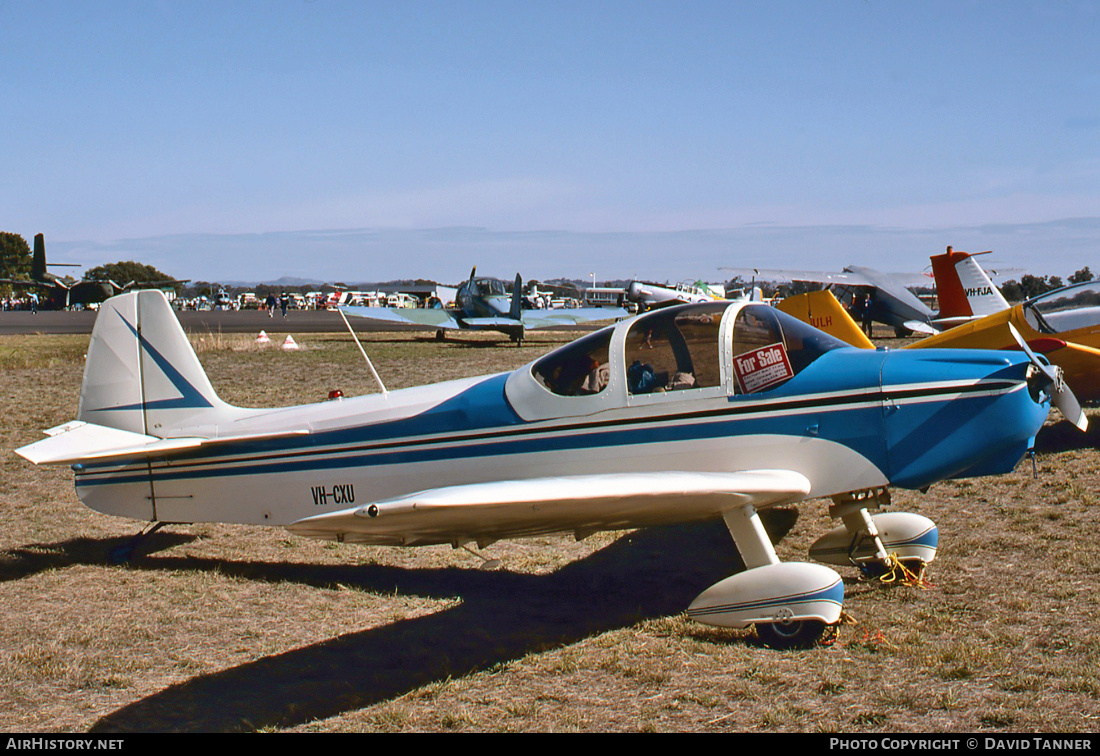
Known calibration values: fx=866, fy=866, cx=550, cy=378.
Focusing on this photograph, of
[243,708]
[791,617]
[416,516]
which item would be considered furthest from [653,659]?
[243,708]

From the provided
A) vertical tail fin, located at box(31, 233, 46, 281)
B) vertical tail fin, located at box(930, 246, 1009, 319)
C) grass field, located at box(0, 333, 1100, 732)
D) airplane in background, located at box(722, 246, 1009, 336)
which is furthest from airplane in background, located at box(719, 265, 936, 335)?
vertical tail fin, located at box(31, 233, 46, 281)

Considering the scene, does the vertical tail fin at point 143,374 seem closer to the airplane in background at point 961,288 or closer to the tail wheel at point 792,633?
the tail wheel at point 792,633

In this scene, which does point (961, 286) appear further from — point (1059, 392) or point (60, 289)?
point (60, 289)

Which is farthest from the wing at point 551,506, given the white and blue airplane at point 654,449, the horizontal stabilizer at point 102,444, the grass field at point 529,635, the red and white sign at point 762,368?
the horizontal stabilizer at point 102,444

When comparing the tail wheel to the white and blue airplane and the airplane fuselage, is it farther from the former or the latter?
the airplane fuselage

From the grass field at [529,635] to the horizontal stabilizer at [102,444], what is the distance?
98 centimetres

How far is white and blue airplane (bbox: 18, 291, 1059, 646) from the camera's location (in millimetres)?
4895

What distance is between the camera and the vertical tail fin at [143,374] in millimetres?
6922

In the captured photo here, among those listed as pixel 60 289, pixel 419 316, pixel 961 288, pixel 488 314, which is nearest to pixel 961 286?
pixel 961 288

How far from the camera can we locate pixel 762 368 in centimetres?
537

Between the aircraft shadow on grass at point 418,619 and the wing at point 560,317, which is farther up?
the wing at point 560,317

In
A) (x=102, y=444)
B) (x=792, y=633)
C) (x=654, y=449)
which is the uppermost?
(x=654, y=449)

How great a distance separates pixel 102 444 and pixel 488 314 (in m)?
27.7

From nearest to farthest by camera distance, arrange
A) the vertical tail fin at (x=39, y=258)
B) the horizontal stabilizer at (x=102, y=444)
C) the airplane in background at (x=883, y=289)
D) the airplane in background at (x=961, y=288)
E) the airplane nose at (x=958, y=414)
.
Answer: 1. the airplane nose at (x=958, y=414)
2. the horizontal stabilizer at (x=102, y=444)
3. the airplane in background at (x=961, y=288)
4. the airplane in background at (x=883, y=289)
5. the vertical tail fin at (x=39, y=258)
